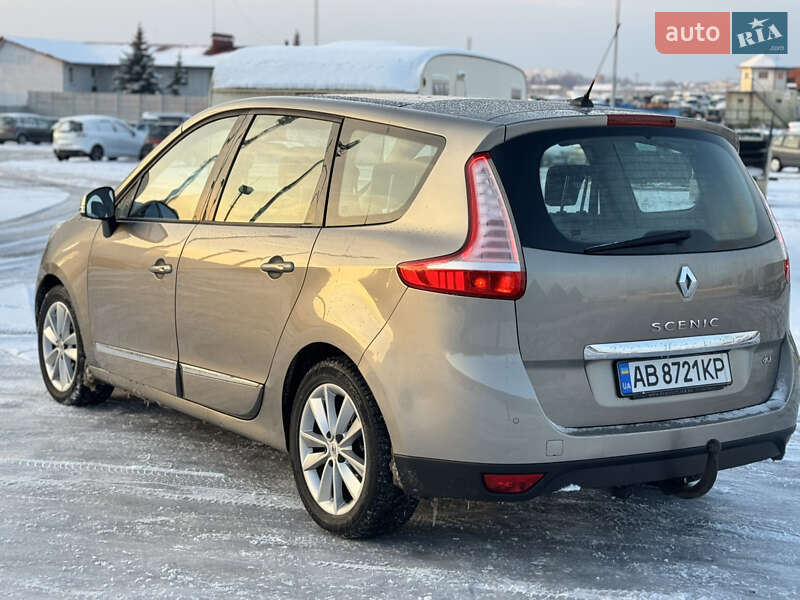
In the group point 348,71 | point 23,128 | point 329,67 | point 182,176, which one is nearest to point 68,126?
point 23,128

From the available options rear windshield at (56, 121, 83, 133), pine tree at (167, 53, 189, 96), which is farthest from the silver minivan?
pine tree at (167, 53, 189, 96)

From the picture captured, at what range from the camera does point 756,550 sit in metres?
4.64

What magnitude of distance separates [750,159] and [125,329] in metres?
15.0

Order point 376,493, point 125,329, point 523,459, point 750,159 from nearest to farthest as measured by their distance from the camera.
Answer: point 523,459, point 376,493, point 125,329, point 750,159

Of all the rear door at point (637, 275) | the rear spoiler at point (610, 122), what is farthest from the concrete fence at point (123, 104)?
the rear door at point (637, 275)

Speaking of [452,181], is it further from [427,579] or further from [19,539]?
[19,539]

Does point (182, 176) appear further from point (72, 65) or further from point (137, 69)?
point (72, 65)

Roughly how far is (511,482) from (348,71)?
1858cm

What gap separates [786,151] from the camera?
4216 centimetres

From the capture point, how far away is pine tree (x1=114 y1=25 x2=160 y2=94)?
89250mm

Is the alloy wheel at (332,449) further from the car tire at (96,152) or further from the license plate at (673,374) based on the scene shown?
the car tire at (96,152)

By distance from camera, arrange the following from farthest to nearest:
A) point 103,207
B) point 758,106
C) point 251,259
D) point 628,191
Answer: point 758,106, point 103,207, point 251,259, point 628,191

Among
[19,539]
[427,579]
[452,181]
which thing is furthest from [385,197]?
[19,539]

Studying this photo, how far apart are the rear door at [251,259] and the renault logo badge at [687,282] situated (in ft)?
4.57
